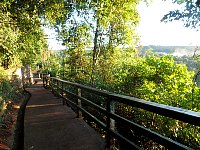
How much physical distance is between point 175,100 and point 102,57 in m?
8.43

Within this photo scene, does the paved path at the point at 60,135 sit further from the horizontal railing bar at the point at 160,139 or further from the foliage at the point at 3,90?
the foliage at the point at 3,90

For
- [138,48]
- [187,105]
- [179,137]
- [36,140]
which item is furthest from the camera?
[138,48]

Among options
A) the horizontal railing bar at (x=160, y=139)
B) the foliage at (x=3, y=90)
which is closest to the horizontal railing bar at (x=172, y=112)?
the horizontal railing bar at (x=160, y=139)

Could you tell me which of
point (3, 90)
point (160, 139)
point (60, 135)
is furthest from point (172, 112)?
point (3, 90)

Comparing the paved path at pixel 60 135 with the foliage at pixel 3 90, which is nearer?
the paved path at pixel 60 135

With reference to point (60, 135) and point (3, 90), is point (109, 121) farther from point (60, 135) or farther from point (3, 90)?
point (3, 90)

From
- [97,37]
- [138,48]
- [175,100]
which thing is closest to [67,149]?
[175,100]

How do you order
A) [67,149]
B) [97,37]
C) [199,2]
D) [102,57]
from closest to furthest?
[67,149] → [199,2] → [97,37] → [102,57]

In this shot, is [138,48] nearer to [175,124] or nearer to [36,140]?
[175,124]

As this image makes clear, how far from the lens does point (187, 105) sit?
→ 12.4 meters

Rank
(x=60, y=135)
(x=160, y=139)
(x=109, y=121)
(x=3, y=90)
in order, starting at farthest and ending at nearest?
(x=3, y=90), (x=60, y=135), (x=109, y=121), (x=160, y=139)

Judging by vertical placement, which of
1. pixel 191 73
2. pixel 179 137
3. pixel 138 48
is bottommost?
pixel 179 137

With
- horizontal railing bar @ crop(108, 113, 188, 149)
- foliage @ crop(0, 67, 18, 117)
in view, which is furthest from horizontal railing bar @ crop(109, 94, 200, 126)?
foliage @ crop(0, 67, 18, 117)

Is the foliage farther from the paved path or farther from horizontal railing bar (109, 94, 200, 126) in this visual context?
horizontal railing bar (109, 94, 200, 126)
